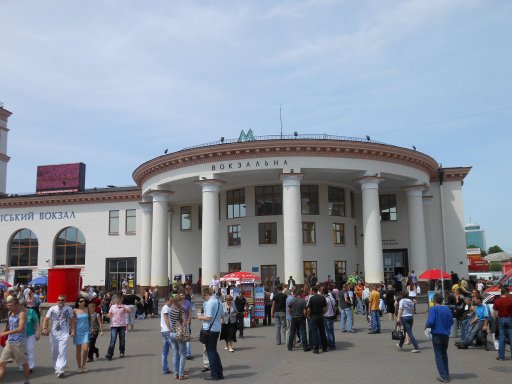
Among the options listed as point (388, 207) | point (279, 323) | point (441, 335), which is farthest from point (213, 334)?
point (388, 207)

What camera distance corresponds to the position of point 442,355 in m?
9.69

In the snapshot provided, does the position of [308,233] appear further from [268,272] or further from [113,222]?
[113,222]

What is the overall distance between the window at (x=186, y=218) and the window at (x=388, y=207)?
46.3 feet

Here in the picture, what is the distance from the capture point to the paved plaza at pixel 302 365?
10102mm

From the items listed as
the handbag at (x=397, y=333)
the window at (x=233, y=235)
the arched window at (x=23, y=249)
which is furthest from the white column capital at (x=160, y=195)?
the handbag at (x=397, y=333)

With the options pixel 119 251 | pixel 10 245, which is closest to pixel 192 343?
pixel 119 251

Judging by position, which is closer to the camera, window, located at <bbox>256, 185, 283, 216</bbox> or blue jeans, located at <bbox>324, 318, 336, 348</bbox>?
blue jeans, located at <bbox>324, 318, 336, 348</bbox>

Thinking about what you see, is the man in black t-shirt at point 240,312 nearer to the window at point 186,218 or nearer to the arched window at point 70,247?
the window at point 186,218

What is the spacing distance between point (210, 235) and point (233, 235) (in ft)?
16.2

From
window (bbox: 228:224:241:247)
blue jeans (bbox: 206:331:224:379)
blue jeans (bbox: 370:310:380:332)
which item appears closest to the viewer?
blue jeans (bbox: 206:331:224:379)

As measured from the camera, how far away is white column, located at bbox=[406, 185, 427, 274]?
102 ft

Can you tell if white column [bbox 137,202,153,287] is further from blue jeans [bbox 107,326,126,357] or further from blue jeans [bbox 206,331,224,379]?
blue jeans [bbox 206,331,224,379]

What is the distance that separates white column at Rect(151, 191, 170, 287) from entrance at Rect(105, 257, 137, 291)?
7992mm

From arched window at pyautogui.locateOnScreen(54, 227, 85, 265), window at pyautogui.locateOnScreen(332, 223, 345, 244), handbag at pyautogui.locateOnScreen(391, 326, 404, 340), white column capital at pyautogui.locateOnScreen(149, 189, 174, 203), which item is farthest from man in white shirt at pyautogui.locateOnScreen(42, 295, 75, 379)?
arched window at pyautogui.locateOnScreen(54, 227, 85, 265)
